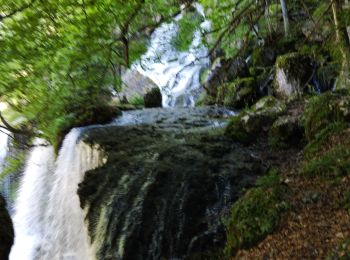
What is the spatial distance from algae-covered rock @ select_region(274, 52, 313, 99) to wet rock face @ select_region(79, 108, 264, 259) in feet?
11.2

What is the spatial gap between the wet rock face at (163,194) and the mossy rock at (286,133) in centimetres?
72

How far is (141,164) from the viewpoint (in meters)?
7.58

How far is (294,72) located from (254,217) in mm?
6667

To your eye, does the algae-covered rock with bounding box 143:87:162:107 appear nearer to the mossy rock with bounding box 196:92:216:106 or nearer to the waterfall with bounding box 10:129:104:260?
the mossy rock with bounding box 196:92:216:106

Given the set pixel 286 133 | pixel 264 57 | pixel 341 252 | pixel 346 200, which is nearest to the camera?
pixel 341 252

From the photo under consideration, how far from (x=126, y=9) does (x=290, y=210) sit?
11.5 feet

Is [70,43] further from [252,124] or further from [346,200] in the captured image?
[252,124]

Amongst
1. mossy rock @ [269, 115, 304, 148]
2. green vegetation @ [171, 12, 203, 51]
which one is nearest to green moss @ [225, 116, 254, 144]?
mossy rock @ [269, 115, 304, 148]

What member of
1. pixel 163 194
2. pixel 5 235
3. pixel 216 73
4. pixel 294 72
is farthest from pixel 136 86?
pixel 163 194

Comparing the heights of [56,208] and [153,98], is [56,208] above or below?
below

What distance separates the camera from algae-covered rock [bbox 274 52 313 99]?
36.5 feet

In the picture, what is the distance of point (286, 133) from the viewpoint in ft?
27.8

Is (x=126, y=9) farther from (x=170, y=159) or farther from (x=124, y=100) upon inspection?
(x=124, y=100)

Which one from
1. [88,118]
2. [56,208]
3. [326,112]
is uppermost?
[88,118]
